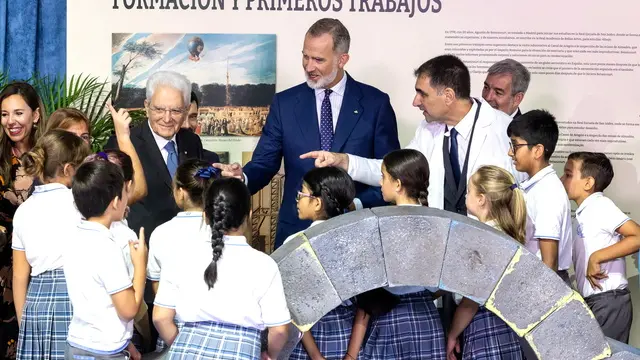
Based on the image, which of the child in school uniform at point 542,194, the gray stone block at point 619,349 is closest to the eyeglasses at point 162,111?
the child in school uniform at point 542,194

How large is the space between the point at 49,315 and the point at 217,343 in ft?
3.23

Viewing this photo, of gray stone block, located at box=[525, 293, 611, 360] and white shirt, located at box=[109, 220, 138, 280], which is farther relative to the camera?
white shirt, located at box=[109, 220, 138, 280]

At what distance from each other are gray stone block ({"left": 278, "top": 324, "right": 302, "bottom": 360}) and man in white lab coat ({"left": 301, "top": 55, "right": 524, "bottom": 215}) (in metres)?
1.15

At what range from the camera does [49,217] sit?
376 cm

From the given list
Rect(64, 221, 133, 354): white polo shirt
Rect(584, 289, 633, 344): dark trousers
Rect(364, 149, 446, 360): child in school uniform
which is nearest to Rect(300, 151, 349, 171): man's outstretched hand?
Rect(364, 149, 446, 360): child in school uniform

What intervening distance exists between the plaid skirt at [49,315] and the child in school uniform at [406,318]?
128 centimetres

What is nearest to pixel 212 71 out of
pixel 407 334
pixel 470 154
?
pixel 470 154

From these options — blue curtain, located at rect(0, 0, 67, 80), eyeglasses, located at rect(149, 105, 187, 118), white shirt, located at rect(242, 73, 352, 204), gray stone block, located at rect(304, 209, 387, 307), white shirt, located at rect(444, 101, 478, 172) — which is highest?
blue curtain, located at rect(0, 0, 67, 80)

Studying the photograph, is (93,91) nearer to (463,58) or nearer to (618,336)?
(463,58)

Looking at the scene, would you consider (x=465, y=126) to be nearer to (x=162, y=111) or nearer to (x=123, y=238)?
(x=162, y=111)

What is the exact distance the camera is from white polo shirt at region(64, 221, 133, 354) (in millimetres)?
3287

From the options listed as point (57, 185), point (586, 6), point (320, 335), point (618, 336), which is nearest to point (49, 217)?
point (57, 185)

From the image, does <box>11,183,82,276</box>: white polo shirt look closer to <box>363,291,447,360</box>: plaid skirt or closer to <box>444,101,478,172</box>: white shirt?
<box>363,291,447,360</box>: plaid skirt

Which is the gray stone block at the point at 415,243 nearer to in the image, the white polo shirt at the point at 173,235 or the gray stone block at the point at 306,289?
the gray stone block at the point at 306,289
